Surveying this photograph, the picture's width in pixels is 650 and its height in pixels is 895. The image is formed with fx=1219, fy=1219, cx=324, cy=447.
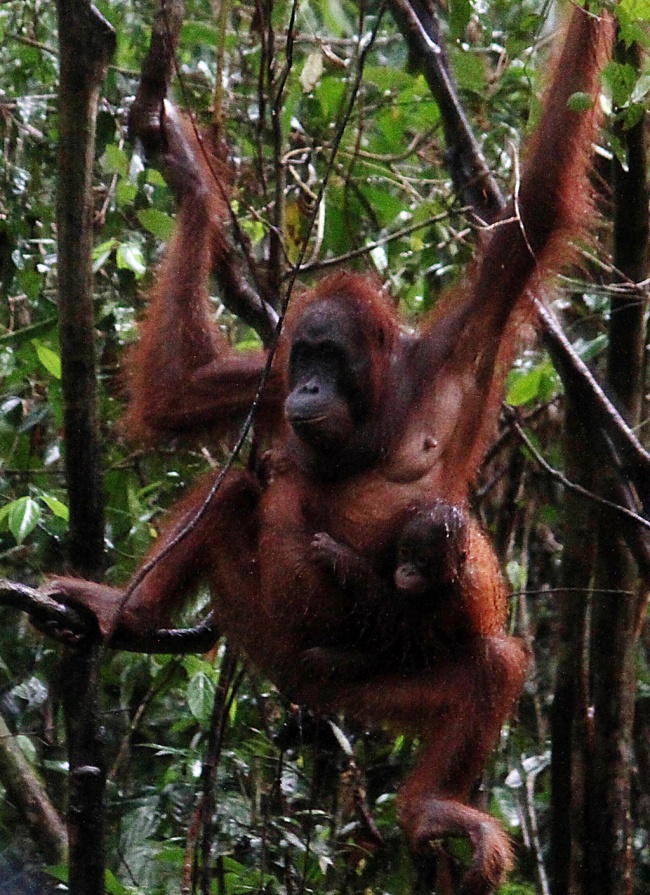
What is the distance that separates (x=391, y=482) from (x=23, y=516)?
0.98 metres

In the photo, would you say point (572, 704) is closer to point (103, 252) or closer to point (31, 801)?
point (31, 801)

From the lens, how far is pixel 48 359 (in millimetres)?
3604

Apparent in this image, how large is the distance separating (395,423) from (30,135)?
1.73 meters

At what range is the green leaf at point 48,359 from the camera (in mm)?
3598

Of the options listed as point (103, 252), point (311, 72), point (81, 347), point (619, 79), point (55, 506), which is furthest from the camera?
point (103, 252)

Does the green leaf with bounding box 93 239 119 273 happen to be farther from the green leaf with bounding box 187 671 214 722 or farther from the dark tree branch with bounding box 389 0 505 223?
the green leaf with bounding box 187 671 214 722

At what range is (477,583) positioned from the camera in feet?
10.2

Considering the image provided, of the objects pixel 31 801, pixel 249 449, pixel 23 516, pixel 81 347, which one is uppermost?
pixel 81 347

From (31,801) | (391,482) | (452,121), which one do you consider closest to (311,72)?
(452,121)

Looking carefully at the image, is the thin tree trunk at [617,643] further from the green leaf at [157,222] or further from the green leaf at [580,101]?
the green leaf at [157,222]

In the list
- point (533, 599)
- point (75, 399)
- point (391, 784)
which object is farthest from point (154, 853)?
point (533, 599)

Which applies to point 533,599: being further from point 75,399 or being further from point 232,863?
point 75,399

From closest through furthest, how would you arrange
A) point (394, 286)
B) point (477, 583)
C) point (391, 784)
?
point (477, 583)
point (391, 784)
point (394, 286)

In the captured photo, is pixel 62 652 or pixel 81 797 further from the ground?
pixel 62 652
